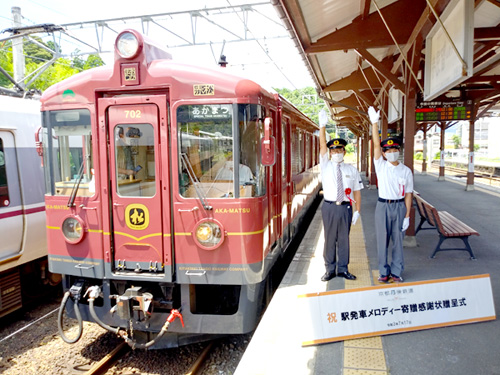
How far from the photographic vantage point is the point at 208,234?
420 cm

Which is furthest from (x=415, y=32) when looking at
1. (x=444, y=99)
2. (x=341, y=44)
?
(x=444, y=99)

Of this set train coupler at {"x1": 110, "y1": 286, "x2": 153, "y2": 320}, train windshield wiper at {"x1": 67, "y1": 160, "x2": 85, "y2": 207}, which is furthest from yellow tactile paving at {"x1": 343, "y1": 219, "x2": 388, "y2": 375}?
train windshield wiper at {"x1": 67, "y1": 160, "x2": 85, "y2": 207}

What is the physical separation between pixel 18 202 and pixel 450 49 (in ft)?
19.7

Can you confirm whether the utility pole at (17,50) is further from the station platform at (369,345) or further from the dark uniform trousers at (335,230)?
the station platform at (369,345)

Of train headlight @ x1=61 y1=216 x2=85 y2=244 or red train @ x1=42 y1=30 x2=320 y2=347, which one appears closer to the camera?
red train @ x1=42 y1=30 x2=320 y2=347

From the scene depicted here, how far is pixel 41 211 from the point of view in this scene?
6500 millimetres

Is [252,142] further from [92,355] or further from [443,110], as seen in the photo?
[443,110]

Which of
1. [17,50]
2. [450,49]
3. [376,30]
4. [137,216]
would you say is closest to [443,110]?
[376,30]

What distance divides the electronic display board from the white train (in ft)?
28.6

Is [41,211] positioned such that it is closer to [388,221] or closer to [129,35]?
[129,35]

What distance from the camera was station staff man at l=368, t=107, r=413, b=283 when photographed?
5090mm

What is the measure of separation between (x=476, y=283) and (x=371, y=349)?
1.31 metres

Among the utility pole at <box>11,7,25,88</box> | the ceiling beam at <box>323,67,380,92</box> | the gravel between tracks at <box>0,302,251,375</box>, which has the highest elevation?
the utility pole at <box>11,7,25,88</box>

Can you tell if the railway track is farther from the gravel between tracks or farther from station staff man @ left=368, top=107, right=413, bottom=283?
the gravel between tracks
